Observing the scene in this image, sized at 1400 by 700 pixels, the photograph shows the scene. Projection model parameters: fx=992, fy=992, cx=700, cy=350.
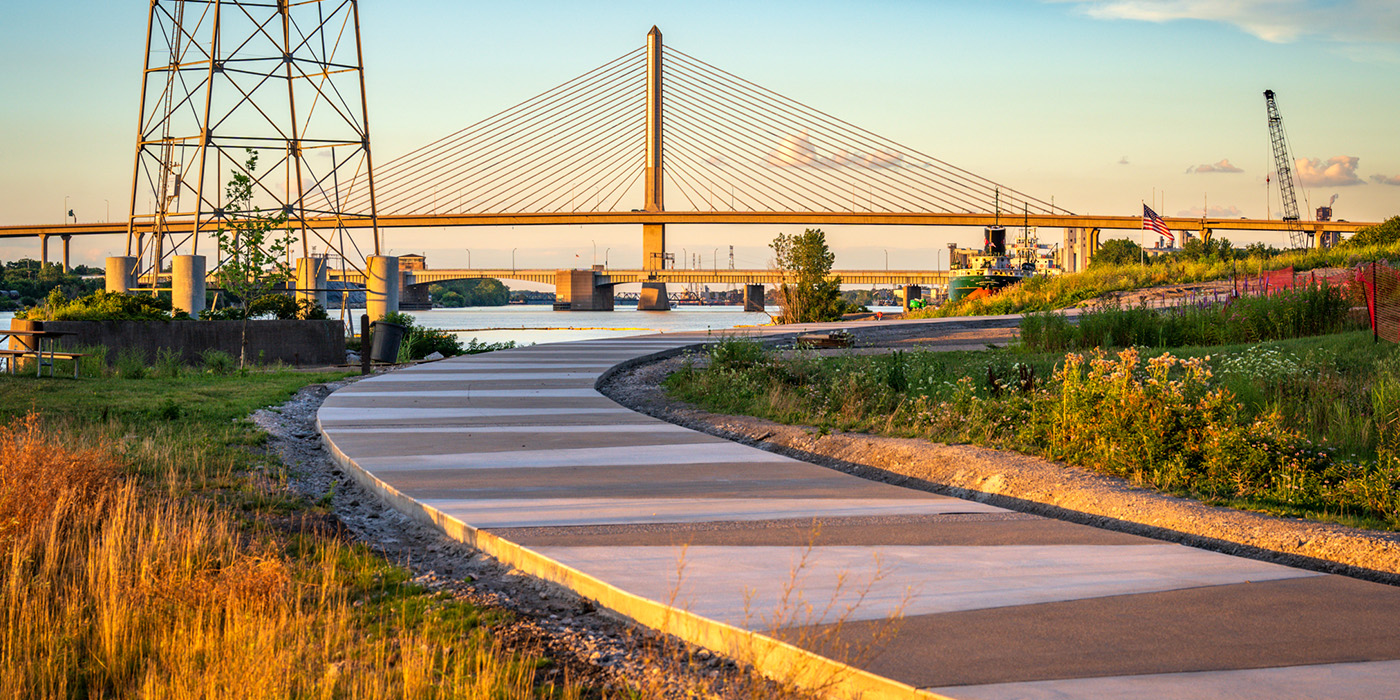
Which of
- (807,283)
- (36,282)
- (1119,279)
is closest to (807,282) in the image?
(807,283)

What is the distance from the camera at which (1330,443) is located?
24.6 ft

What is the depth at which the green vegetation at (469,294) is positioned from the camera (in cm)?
12070

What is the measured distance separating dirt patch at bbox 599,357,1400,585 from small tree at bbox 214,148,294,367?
13034mm

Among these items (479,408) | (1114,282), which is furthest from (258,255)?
(1114,282)

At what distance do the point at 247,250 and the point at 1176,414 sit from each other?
18.0 m

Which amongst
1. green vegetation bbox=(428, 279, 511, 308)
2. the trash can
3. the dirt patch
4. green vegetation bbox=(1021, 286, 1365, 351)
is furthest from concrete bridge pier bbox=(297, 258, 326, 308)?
green vegetation bbox=(428, 279, 511, 308)

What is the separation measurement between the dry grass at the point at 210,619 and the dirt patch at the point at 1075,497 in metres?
3.92

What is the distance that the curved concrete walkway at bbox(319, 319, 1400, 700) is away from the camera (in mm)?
3637

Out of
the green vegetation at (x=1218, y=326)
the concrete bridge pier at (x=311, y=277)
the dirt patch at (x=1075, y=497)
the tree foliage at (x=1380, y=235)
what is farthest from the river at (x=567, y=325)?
the tree foliage at (x=1380, y=235)

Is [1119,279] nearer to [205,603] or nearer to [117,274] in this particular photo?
[117,274]

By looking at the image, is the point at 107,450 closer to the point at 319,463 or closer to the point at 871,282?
the point at 319,463

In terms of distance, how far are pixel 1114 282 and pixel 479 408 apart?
29039 mm

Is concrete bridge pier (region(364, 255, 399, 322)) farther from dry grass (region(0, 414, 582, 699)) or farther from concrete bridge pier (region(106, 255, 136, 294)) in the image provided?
dry grass (region(0, 414, 582, 699))

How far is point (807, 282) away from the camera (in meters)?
38.2
